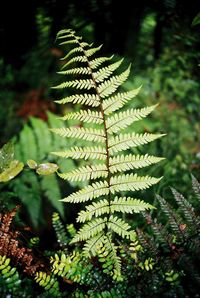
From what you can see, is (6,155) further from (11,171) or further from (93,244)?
(93,244)

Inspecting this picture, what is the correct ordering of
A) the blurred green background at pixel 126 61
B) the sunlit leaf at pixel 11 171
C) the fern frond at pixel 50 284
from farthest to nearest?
the blurred green background at pixel 126 61, the sunlit leaf at pixel 11 171, the fern frond at pixel 50 284

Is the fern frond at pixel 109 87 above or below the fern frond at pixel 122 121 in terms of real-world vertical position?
above

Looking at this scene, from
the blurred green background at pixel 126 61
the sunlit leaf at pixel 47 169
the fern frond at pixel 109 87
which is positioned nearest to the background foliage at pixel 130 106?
the blurred green background at pixel 126 61

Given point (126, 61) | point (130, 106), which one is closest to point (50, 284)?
point (130, 106)

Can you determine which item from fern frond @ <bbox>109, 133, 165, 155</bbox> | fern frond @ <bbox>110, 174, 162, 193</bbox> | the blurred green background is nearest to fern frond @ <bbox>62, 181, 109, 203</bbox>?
fern frond @ <bbox>110, 174, 162, 193</bbox>

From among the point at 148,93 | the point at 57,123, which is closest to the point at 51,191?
the point at 57,123

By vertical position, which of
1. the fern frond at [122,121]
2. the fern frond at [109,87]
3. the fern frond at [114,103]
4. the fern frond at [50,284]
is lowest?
the fern frond at [50,284]

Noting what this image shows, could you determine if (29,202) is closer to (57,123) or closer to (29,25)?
(57,123)

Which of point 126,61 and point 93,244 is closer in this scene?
point 93,244

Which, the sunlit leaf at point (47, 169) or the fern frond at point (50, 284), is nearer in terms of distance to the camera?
the fern frond at point (50, 284)

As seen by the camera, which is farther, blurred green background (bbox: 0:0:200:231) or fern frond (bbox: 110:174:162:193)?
blurred green background (bbox: 0:0:200:231)

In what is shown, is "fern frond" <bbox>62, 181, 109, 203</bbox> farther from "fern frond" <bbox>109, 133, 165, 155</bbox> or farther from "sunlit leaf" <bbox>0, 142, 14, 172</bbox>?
"sunlit leaf" <bbox>0, 142, 14, 172</bbox>

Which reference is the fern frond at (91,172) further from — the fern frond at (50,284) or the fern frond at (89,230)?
the fern frond at (50,284)

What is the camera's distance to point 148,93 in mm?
3088
